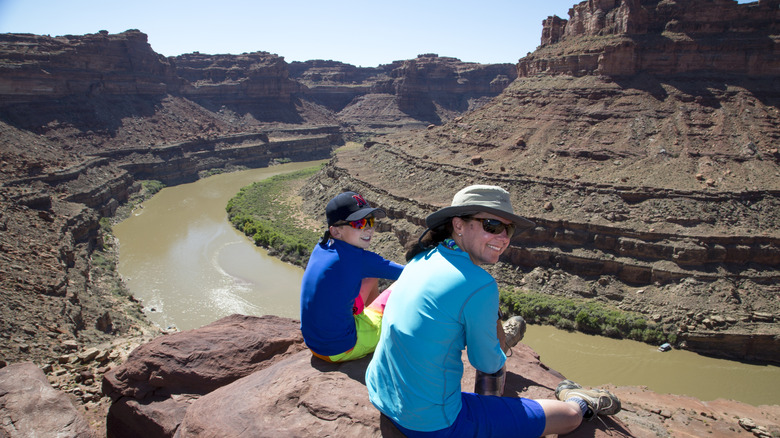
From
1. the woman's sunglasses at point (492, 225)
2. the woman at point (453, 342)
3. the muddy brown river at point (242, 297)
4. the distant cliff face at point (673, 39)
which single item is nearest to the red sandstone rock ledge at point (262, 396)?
the woman at point (453, 342)

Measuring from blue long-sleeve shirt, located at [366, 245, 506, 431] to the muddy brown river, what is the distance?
12589mm

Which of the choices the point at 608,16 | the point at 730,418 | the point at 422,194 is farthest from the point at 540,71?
the point at 730,418

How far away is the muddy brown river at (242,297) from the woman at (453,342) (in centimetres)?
1220

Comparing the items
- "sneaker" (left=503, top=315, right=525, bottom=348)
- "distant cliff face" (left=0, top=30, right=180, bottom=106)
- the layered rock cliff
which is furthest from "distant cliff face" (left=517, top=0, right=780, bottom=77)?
"distant cliff face" (left=0, top=30, right=180, bottom=106)

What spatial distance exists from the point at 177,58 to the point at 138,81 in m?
28.5

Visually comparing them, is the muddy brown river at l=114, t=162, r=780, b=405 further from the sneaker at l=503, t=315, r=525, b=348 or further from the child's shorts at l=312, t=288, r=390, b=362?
the child's shorts at l=312, t=288, r=390, b=362

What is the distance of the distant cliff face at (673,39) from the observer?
85.9ft

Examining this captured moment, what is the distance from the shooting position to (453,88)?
9088cm

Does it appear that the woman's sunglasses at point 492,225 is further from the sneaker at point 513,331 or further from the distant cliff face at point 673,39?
the distant cliff face at point 673,39

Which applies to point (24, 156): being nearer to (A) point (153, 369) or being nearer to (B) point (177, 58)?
(A) point (153, 369)

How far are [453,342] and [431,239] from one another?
1.01 meters

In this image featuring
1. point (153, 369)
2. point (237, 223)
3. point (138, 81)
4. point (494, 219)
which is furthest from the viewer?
point (138, 81)

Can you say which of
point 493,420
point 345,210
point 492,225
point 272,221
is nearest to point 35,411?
point 345,210

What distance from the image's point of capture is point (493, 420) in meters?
3.67
